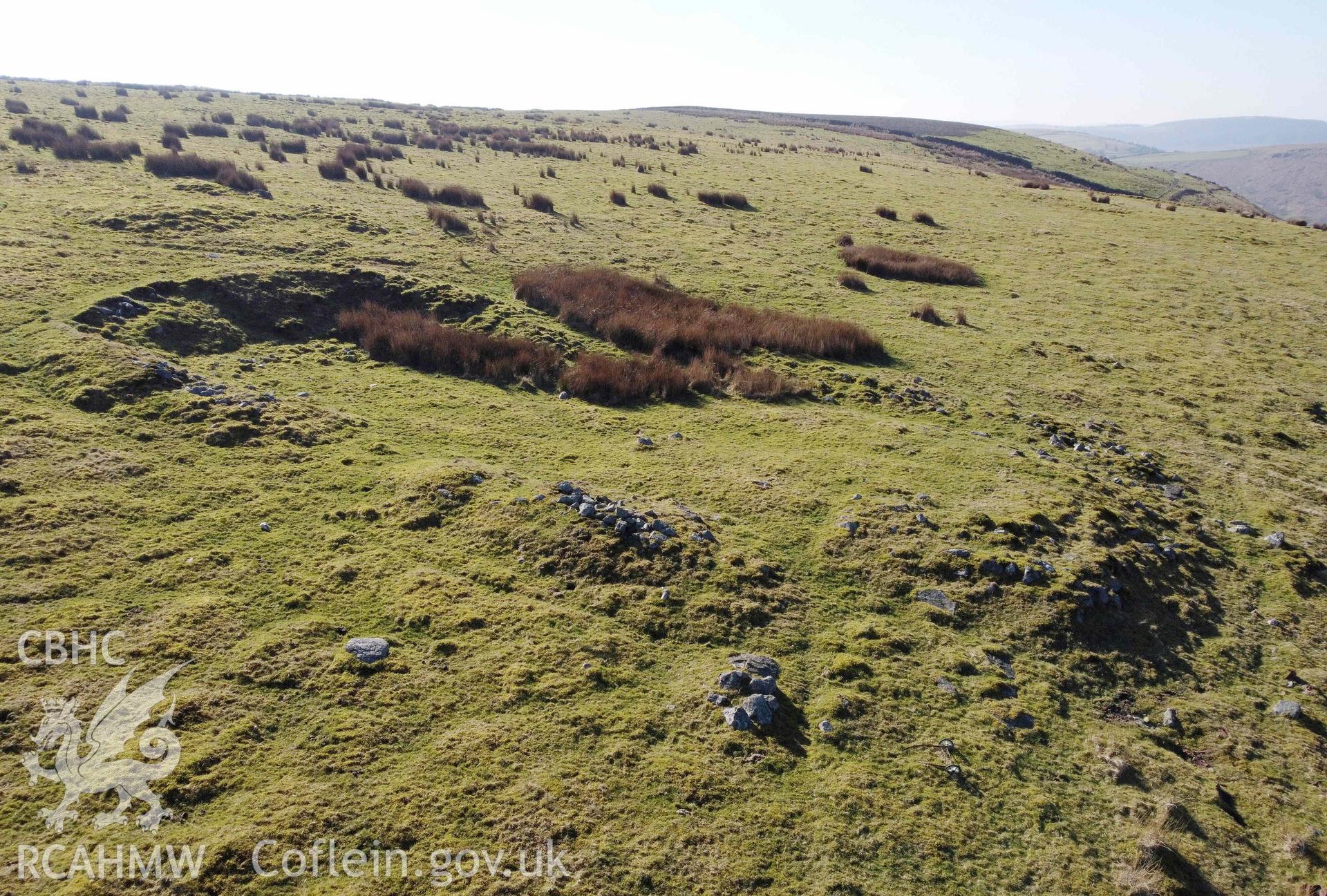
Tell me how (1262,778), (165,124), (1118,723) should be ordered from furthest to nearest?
(165,124)
(1118,723)
(1262,778)

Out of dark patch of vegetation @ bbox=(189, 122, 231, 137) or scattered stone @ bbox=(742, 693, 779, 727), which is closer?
scattered stone @ bbox=(742, 693, 779, 727)

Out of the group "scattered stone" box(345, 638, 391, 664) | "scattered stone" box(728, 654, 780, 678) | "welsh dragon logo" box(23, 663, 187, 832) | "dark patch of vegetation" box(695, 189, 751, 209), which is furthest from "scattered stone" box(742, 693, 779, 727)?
"dark patch of vegetation" box(695, 189, 751, 209)

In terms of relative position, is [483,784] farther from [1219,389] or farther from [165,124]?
[165,124]

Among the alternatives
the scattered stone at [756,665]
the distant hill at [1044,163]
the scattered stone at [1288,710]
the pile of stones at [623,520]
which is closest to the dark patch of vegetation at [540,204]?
the pile of stones at [623,520]

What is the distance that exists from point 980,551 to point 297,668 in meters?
8.05

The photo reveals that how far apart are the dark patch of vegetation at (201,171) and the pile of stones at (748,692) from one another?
23.4m

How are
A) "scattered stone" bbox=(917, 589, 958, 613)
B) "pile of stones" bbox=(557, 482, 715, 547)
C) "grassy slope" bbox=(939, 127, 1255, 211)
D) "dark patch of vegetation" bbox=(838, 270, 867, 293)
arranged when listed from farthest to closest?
"grassy slope" bbox=(939, 127, 1255, 211) < "dark patch of vegetation" bbox=(838, 270, 867, 293) < "pile of stones" bbox=(557, 482, 715, 547) < "scattered stone" bbox=(917, 589, 958, 613)

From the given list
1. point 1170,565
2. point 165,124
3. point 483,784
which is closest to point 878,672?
point 483,784

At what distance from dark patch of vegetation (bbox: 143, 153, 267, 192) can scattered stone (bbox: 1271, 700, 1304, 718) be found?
27.2 m

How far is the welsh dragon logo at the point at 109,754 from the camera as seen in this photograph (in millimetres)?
5359

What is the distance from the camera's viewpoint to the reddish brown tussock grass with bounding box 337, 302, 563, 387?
1431 centimetres

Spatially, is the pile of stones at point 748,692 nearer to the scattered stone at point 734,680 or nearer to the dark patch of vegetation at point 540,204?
the scattered stone at point 734,680

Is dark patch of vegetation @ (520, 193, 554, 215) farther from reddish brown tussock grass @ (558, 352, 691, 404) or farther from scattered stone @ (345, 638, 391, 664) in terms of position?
scattered stone @ (345, 638, 391, 664)

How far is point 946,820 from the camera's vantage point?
5.93 meters
